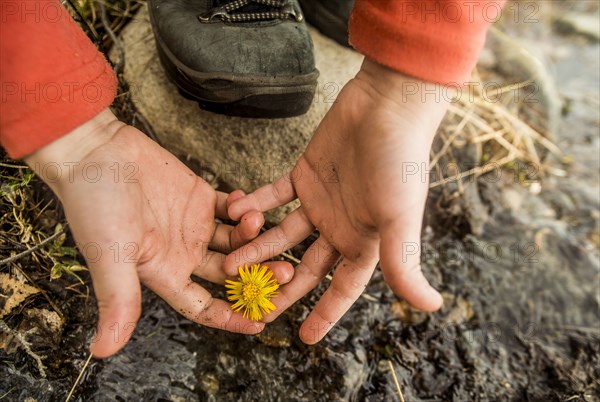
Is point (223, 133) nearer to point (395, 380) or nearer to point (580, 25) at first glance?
point (395, 380)

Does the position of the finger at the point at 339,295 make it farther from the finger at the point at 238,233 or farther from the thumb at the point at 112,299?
the thumb at the point at 112,299

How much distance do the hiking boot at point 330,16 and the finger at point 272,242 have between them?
1.11 metres

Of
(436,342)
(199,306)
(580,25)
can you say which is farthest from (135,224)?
(580,25)

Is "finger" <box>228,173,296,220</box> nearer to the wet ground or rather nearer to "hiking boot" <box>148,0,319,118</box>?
"hiking boot" <box>148,0,319,118</box>

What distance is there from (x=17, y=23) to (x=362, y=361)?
5.21 ft

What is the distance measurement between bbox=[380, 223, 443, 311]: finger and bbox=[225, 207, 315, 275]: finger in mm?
533

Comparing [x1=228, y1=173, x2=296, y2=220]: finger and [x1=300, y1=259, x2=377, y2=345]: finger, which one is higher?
[x1=228, y1=173, x2=296, y2=220]: finger

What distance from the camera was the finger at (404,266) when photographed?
115 cm

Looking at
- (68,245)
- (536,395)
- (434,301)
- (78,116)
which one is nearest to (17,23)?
(78,116)

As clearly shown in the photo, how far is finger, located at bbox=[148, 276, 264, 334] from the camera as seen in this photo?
4.82 ft

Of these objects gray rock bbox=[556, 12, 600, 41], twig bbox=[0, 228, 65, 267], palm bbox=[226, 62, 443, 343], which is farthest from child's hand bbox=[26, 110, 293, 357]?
gray rock bbox=[556, 12, 600, 41]

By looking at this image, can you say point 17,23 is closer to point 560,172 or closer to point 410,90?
point 410,90

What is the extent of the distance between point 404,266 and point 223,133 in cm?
116

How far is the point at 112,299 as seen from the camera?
114cm
